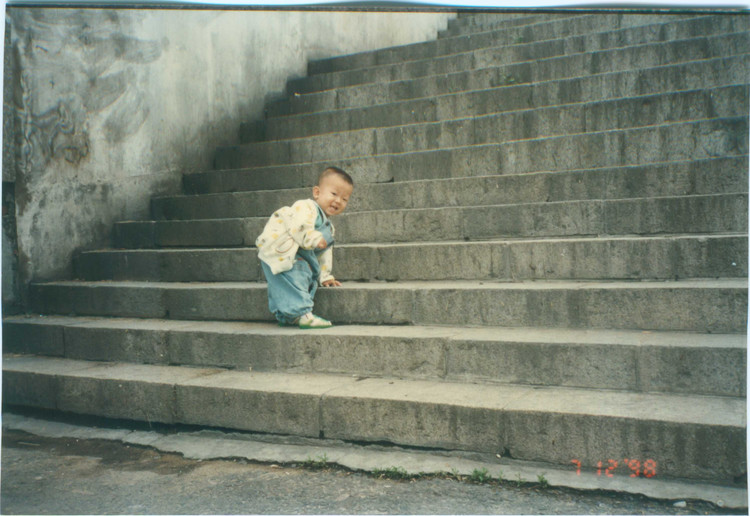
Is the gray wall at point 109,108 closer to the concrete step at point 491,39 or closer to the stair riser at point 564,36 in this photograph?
the concrete step at point 491,39

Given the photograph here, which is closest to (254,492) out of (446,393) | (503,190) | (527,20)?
(446,393)

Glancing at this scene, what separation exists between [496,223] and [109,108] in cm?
372

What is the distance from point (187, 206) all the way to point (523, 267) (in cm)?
351

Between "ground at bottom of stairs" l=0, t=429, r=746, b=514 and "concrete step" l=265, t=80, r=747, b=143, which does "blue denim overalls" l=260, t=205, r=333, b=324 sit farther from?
"concrete step" l=265, t=80, r=747, b=143

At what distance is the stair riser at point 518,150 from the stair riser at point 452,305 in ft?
5.55

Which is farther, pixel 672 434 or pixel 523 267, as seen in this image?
pixel 523 267

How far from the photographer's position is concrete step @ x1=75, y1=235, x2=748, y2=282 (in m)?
3.91

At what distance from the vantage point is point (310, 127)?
7.16m

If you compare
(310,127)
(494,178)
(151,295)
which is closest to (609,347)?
(494,178)

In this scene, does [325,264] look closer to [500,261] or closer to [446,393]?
[500,261]

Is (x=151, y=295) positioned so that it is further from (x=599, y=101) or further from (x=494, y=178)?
(x=599, y=101)

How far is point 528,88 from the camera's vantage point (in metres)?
6.16

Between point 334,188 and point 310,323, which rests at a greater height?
point 334,188
